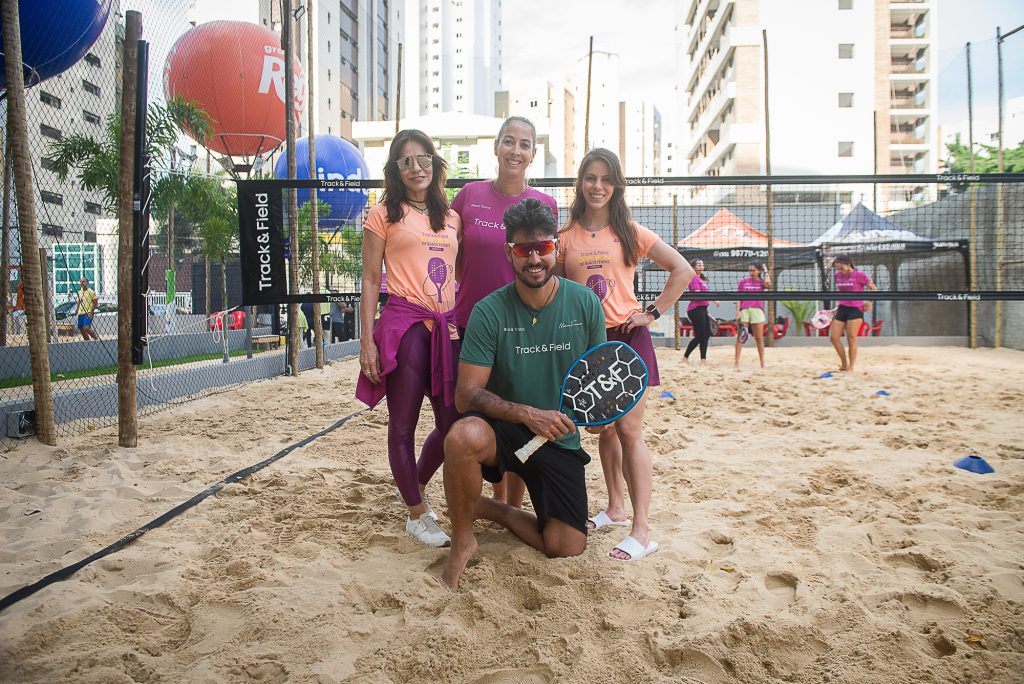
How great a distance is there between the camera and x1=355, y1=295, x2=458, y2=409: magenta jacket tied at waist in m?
2.81

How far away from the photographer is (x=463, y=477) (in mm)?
2436

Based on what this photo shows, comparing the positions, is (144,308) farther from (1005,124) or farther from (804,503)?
(1005,124)

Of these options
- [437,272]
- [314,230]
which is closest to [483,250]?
[437,272]

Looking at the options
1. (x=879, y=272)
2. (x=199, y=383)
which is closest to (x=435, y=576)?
(x=199, y=383)

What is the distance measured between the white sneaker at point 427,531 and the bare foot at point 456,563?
24cm

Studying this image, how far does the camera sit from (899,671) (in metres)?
1.82

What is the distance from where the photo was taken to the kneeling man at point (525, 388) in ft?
8.05

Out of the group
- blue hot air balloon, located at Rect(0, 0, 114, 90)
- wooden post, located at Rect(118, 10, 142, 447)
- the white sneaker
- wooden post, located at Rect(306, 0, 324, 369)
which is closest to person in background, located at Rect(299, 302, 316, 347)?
wooden post, located at Rect(306, 0, 324, 369)

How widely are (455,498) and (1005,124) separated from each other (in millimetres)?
12469

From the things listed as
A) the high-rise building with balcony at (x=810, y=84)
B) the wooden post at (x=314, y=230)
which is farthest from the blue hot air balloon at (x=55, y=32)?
the high-rise building with balcony at (x=810, y=84)

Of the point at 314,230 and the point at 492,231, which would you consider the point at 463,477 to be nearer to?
the point at 492,231

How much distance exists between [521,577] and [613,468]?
84 cm

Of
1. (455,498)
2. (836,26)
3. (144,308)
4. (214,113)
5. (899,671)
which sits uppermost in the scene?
(836,26)

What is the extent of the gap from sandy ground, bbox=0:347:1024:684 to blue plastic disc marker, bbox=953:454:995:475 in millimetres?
58
